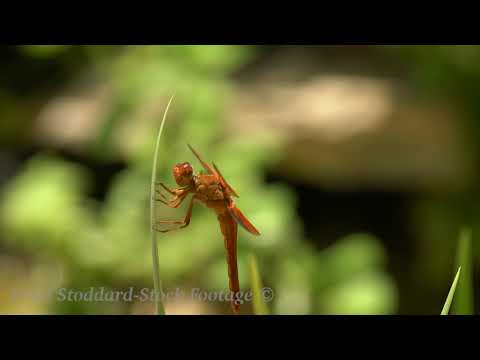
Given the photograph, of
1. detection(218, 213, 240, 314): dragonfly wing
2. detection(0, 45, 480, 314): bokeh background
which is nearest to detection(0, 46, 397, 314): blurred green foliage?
detection(0, 45, 480, 314): bokeh background

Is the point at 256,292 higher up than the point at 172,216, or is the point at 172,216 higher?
the point at 172,216

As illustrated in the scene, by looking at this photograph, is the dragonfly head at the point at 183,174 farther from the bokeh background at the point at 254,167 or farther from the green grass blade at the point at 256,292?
the bokeh background at the point at 254,167

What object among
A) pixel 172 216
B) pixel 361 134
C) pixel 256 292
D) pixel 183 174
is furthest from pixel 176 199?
pixel 361 134

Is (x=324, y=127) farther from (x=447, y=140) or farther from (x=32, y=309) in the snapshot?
(x=32, y=309)

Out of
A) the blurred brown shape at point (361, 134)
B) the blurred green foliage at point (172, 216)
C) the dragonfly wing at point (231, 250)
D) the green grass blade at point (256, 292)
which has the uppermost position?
the blurred brown shape at point (361, 134)

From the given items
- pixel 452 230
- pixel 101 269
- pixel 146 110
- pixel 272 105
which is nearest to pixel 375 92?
pixel 272 105

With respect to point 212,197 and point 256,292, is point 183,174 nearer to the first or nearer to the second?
point 212,197

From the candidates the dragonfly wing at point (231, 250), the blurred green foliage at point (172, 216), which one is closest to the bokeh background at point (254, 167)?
the blurred green foliage at point (172, 216)
